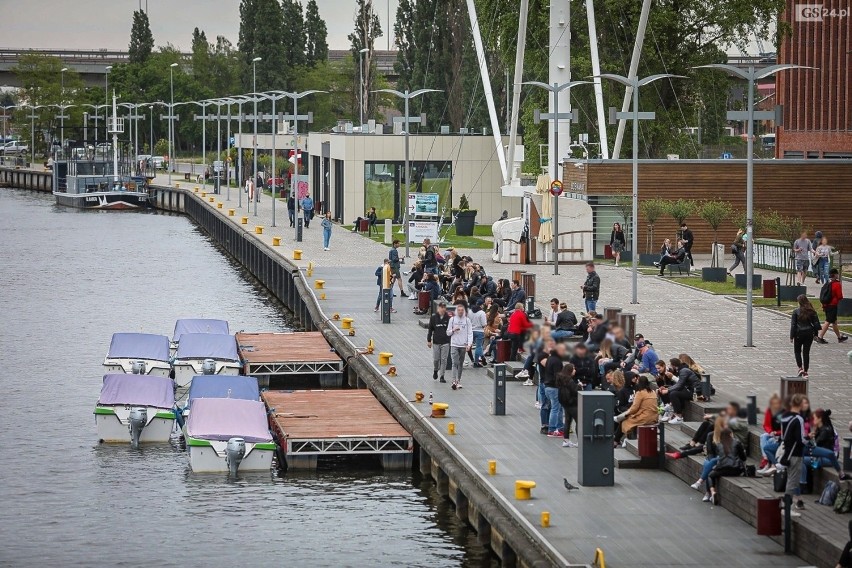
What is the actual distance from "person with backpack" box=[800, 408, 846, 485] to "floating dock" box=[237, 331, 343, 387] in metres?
18.8

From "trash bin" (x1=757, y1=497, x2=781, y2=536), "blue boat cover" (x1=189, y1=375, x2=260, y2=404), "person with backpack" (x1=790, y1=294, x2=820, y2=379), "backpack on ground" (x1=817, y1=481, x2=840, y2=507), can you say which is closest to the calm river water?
"blue boat cover" (x1=189, y1=375, x2=260, y2=404)

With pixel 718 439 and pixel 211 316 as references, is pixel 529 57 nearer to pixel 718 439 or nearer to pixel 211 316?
pixel 211 316

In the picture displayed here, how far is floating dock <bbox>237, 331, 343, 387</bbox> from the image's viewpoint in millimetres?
38188

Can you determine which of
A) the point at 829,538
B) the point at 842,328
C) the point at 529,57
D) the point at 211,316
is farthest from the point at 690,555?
the point at 529,57

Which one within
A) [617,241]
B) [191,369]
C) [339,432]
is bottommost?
[339,432]

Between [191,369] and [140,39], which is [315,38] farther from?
[191,369]

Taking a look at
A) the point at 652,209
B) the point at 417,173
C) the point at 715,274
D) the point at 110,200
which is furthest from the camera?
the point at 110,200

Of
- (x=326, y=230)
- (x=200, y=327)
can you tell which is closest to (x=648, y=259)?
(x=326, y=230)

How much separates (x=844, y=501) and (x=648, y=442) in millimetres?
4374

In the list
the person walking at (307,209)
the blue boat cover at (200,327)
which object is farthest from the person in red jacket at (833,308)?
the person walking at (307,209)

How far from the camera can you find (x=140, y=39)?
179 meters

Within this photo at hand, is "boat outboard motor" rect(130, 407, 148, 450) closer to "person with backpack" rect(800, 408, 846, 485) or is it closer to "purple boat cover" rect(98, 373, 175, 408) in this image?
"purple boat cover" rect(98, 373, 175, 408)

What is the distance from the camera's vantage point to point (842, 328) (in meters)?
36.1

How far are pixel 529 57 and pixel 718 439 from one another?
5894cm
